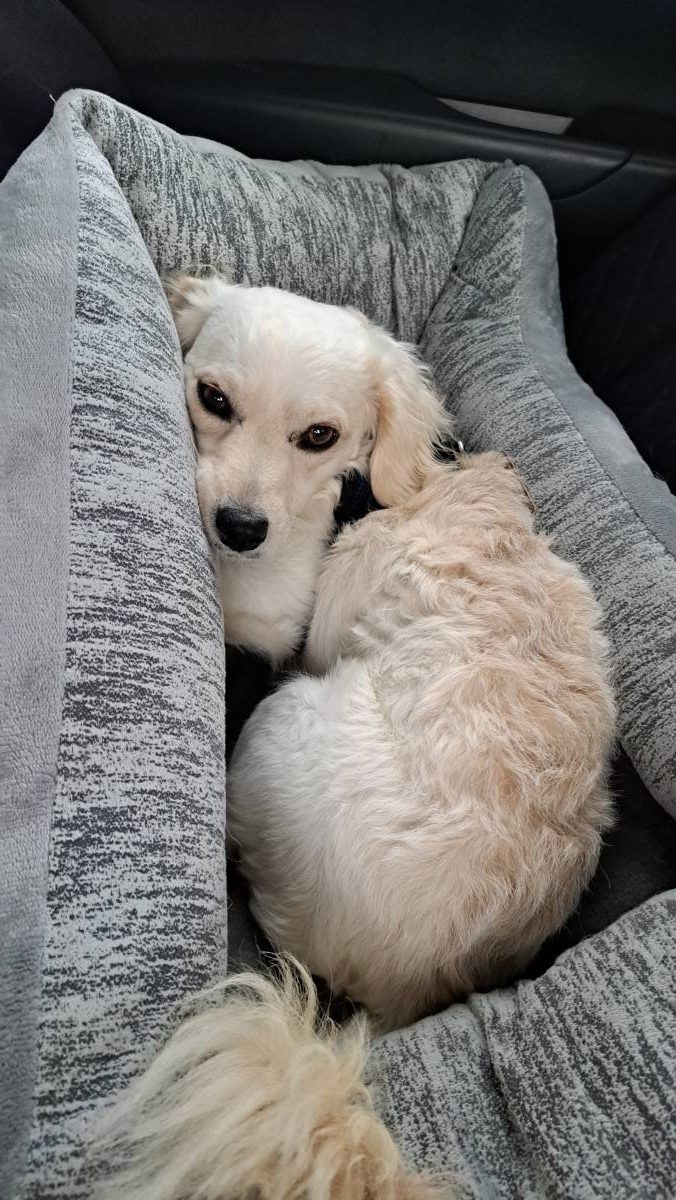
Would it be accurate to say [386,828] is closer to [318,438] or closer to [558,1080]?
[558,1080]

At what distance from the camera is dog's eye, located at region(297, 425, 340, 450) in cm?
131

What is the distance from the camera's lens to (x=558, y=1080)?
77cm

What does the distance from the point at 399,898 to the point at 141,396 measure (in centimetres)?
79

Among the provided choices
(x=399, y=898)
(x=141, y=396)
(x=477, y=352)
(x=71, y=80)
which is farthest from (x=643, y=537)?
(x=71, y=80)

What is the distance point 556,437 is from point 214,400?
0.72 metres

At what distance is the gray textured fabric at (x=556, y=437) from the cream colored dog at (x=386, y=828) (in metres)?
0.09

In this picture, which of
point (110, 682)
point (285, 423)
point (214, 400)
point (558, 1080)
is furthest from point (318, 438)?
point (558, 1080)

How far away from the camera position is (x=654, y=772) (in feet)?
3.69

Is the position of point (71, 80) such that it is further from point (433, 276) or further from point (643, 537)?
point (643, 537)

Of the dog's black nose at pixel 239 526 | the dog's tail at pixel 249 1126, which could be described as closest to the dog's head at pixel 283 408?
the dog's black nose at pixel 239 526

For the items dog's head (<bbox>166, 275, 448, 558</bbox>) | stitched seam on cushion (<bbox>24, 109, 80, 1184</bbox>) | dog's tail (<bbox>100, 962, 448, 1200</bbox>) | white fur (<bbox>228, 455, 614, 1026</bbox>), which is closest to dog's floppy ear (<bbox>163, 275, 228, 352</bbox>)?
dog's head (<bbox>166, 275, 448, 558</bbox>)

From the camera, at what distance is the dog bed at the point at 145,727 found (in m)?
0.71

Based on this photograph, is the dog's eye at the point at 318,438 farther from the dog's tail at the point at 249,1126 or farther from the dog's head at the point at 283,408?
the dog's tail at the point at 249,1126

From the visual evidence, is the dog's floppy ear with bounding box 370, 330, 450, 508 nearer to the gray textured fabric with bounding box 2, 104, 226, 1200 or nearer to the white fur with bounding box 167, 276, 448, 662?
the white fur with bounding box 167, 276, 448, 662
